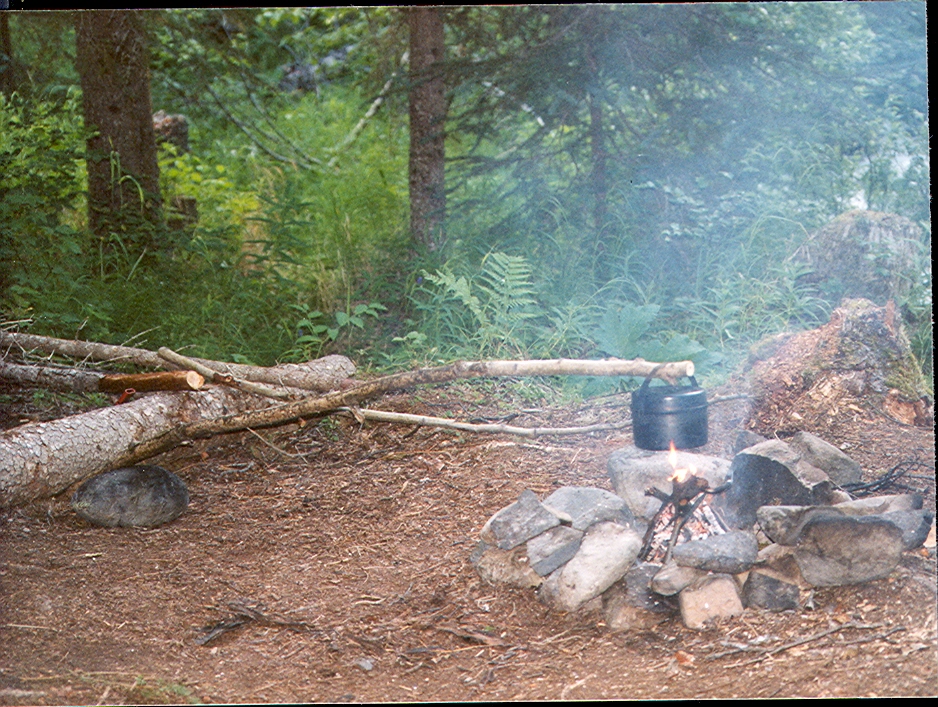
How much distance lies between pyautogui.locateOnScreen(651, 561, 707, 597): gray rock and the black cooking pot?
311 mm

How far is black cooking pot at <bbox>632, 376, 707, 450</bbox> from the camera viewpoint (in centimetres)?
213

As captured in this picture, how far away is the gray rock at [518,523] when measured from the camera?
2100mm

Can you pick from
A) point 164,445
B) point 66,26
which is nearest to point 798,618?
point 164,445

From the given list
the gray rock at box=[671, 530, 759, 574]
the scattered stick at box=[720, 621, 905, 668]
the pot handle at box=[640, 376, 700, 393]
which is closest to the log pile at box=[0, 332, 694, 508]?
the pot handle at box=[640, 376, 700, 393]

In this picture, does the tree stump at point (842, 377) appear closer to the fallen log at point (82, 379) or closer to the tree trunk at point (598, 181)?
the tree trunk at point (598, 181)

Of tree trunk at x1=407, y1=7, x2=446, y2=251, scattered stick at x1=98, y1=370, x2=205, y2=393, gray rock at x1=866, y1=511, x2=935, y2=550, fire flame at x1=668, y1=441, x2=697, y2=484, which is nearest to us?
gray rock at x1=866, y1=511, x2=935, y2=550

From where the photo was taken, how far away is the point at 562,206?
2354 mm

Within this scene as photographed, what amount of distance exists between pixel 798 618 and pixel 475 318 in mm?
1057

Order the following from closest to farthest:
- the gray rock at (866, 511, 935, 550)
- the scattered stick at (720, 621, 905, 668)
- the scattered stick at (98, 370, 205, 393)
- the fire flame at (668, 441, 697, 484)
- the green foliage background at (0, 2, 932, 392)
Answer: the scattered stick at (720, 621, 905, 668) → the gray rock at (866, 511, 935, 550) → the fire flame at (668, 441, 697, 484) → the green foliage background at (0, 2, 932, 392) → the scattered stick at (98, 370, 205, 393)

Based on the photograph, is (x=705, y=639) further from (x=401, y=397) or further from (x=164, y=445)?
(x=164, y=445)

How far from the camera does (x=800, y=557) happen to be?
1.99m

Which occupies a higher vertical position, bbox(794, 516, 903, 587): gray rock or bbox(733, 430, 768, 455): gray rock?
bbox(733, 430, 768, 455): gray rock

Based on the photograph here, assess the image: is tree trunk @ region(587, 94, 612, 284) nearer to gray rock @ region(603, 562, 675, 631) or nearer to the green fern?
the green fern

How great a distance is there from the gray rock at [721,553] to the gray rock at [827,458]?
29 centimetres
